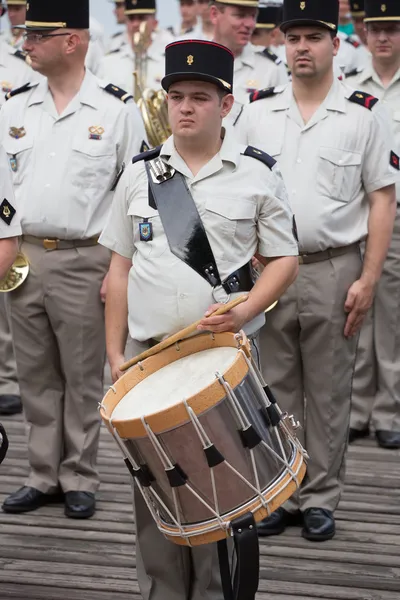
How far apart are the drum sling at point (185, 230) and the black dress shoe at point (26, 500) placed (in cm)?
207

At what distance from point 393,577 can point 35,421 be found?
1.87 m

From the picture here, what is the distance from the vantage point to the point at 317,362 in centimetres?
581

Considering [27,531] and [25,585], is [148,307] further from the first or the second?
[27,531]

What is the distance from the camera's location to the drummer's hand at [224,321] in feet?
13.7

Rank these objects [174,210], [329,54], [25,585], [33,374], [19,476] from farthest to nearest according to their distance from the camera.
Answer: [19,476], [33,374], [329,54], [25,585], [174,210]

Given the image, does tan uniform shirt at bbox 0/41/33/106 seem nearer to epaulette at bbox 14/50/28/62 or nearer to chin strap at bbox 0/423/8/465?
epaulette at bbox 14/50/28/62

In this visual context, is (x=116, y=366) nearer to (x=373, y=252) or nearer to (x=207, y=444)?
(x=207, y=444)

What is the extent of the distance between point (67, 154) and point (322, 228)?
1.17 metres

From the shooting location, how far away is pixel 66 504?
19.9ft

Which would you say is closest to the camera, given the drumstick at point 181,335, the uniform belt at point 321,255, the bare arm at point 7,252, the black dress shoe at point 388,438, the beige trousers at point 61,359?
the drumstick at point 181,335

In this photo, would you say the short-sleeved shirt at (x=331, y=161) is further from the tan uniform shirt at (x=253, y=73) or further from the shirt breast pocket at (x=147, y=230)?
the tan uniform shirt at (x=253, y=73)

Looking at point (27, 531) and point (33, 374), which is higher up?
point (33, 374)

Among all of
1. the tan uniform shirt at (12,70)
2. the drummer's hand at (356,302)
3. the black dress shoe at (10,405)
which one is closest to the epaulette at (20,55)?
the tan uniform shirt at (12,70)

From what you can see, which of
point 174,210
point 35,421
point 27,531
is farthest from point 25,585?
point 174,210
